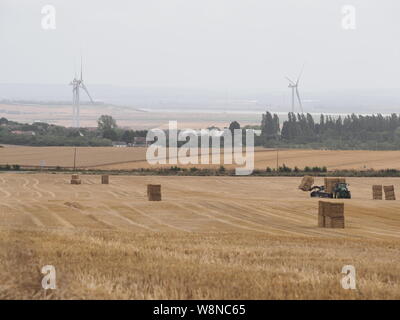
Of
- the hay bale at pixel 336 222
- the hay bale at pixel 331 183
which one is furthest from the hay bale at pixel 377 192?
the hay bale at pixel 336 222

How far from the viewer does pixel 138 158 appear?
9906 centimetres

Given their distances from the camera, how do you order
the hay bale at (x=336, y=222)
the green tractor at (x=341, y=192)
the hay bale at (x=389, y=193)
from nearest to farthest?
the hay bale at (x=336, y=222), the green tractor at (x=341, y=192), the hay bale at (x=389, y=193)

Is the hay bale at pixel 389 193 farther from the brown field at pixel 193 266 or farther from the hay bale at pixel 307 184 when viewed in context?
the brown field at pixel 193 266

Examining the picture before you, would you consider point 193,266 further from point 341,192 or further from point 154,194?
point 341,192

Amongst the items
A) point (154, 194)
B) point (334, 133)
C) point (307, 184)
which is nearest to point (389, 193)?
point (307, 184)

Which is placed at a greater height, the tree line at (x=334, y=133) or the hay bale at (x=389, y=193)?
the tree line at (x=334, y=133)

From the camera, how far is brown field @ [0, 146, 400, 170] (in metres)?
90.1

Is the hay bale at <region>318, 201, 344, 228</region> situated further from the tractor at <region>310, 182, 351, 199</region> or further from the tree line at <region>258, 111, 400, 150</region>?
the tree line at <region>258, 111, 400, 150</region>

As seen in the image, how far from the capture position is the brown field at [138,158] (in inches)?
3546

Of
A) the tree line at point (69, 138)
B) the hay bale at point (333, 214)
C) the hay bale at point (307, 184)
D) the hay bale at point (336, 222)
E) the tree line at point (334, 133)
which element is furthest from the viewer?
the tree line at point (334, 133)
